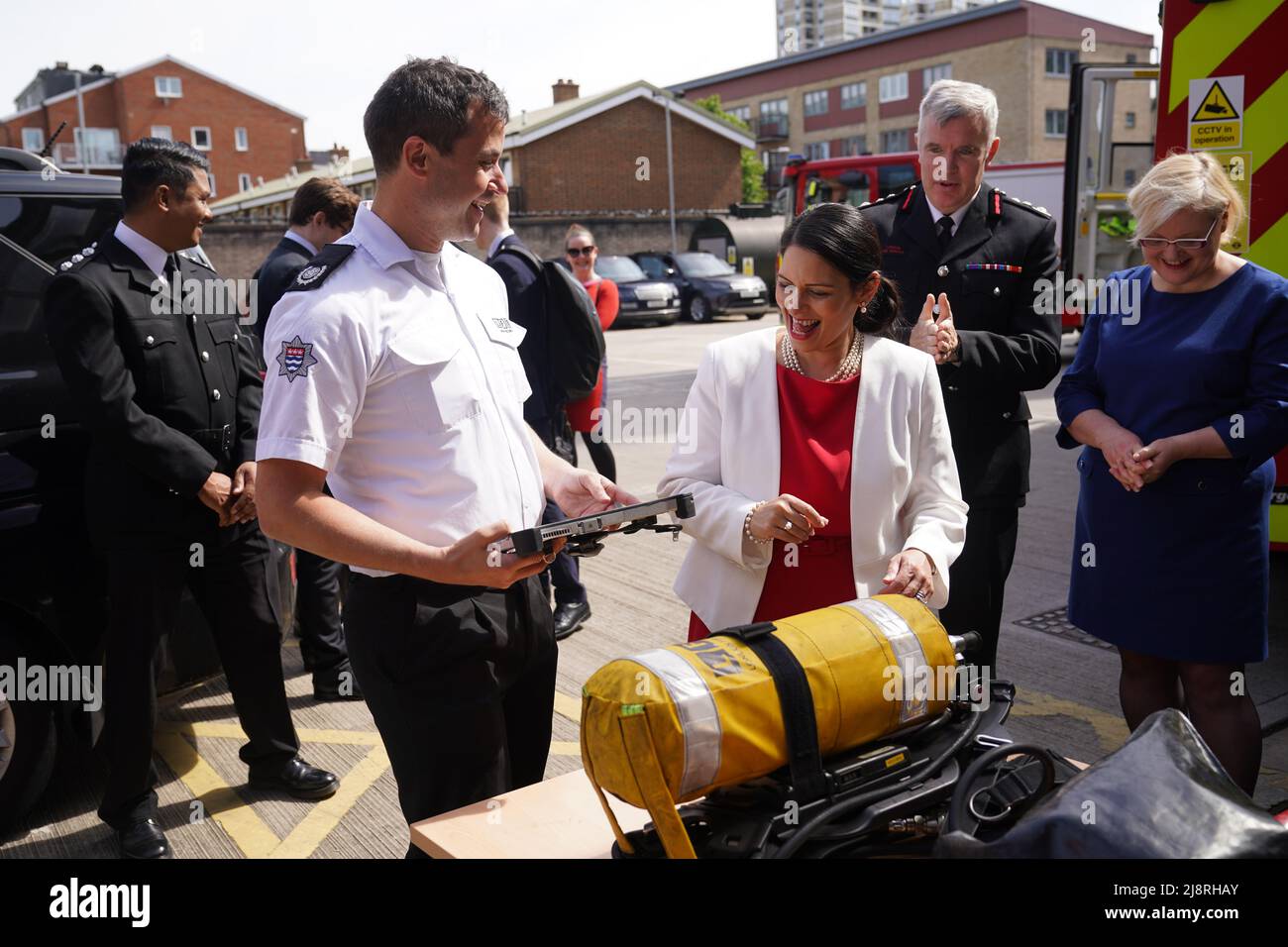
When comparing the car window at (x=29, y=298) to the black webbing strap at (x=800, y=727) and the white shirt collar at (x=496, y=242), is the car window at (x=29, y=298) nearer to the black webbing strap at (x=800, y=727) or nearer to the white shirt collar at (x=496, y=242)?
the white shirt collar at (x=496, y=242)

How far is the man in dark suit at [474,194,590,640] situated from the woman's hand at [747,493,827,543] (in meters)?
2.91

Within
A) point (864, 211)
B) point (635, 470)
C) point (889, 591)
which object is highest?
point (864, 211)

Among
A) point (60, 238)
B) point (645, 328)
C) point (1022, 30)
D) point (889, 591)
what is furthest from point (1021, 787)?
point (1022, 30)

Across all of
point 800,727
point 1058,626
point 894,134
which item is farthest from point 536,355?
point 894,134

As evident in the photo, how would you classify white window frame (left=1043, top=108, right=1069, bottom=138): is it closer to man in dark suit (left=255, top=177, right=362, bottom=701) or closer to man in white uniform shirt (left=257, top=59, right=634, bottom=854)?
man in dark suit (left=255, top=177, right=362, bottom=701)

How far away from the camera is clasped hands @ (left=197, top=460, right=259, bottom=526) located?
3.54 m

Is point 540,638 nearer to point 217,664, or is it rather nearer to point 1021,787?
point 1021,787

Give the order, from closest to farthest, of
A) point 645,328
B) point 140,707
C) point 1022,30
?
point 140,707, point 645,328, point 1022,30

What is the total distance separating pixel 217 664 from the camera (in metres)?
4.13

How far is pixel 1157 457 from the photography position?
9.86 ft

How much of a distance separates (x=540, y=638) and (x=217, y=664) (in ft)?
7.59

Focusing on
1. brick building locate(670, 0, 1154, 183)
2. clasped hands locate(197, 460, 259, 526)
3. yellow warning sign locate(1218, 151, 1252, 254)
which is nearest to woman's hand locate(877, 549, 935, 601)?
clasped hands locate(197, 460, 259, 526)

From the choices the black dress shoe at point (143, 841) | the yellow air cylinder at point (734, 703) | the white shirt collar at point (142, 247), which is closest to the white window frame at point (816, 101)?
the white shirt collar at point (142, 247)

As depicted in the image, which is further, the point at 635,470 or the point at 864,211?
the point at 635,470
